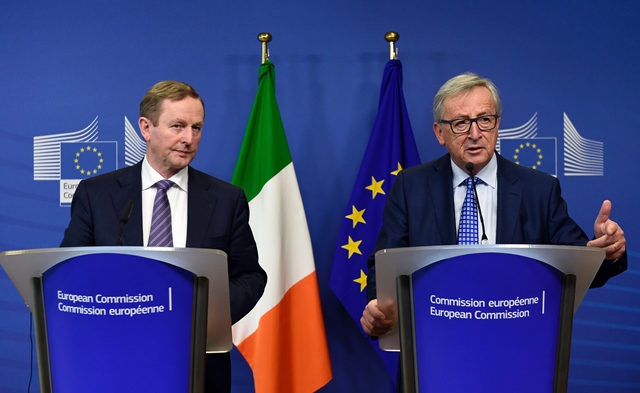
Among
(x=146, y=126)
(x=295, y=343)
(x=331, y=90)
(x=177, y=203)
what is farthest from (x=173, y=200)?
(x=331, y=90)

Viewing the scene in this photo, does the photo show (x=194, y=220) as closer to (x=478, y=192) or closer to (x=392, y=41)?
(x=478, y=192)

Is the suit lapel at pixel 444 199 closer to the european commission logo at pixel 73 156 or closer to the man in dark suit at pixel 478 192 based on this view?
the man in dark suit at pixel 478 192

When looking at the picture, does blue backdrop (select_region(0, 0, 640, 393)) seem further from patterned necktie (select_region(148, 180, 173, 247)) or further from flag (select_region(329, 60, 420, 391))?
patterned necktie (select_region(148, 180, 173, 247))

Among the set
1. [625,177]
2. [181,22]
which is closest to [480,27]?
[625,177]

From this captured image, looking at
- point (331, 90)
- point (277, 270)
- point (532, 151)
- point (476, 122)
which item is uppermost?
point (331, 90)

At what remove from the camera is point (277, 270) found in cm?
376

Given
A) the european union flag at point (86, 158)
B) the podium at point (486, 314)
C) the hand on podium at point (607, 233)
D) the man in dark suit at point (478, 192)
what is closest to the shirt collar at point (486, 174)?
the man in dark suit at point (478, 192)

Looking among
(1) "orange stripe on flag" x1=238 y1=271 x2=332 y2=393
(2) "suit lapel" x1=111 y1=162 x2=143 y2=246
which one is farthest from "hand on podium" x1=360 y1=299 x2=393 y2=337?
(1) "orange stripe on flag" x1=238 y1=271 x2=332 y2=393

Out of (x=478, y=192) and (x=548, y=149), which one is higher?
(x=548, y=149)

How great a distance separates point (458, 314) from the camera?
159 centimetres

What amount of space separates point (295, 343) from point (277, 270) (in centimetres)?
39

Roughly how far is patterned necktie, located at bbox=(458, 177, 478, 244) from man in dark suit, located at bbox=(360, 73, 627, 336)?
0.02m

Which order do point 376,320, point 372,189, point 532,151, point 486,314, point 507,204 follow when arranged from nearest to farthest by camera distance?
point 486,314 < point 376,320 < point 507,204 < point 372,189 < point 532,151

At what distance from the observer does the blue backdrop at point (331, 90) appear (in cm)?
404
